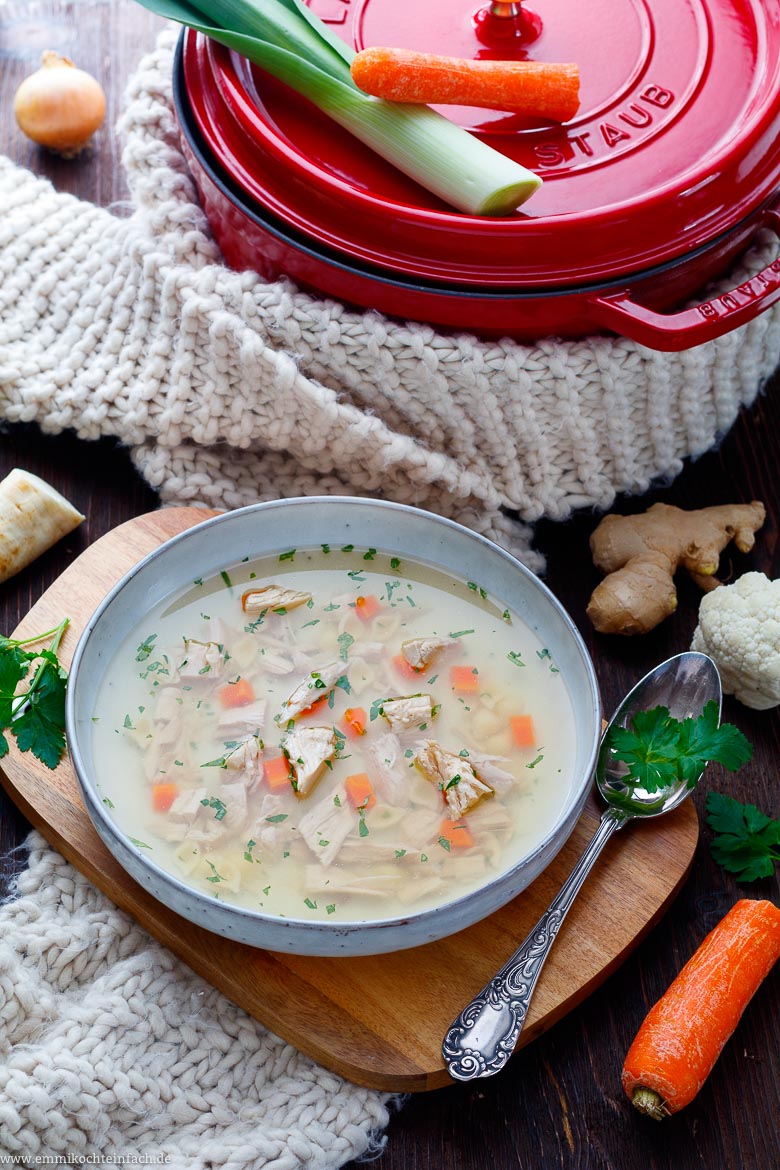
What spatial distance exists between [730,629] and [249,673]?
24.1 inches

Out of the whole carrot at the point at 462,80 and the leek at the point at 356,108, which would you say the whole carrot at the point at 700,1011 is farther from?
the whole carrot at the point at 462,80

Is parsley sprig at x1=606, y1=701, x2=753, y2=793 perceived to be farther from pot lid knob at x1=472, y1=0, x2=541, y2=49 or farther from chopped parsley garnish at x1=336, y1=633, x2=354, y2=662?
pot lid knob at x1=472, y1=0, x2=541, y2=49

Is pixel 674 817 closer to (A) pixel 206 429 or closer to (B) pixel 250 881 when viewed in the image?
(B) pixel 250 881

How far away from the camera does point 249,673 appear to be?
1.45 meters

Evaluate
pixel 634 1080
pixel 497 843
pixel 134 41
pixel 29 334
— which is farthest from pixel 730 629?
pixel 134 41

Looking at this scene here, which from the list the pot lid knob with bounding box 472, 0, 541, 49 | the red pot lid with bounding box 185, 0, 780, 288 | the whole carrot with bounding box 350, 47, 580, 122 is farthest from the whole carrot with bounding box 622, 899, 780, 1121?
the pot lid knob with bounding box 472, 0, 541, 49

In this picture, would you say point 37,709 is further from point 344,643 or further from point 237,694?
point 344,643

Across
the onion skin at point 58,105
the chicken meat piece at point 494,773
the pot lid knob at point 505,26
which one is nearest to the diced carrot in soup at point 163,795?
the chicken meat piece at point 494,773

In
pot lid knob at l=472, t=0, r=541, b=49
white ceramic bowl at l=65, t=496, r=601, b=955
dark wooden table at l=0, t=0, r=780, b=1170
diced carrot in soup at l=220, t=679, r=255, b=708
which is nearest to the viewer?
white ceramic bowl at l=65, t=496, r=601, b=955

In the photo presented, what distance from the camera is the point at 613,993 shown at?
1.39 metres

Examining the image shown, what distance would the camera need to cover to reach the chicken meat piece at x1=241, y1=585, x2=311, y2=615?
1.50 metres

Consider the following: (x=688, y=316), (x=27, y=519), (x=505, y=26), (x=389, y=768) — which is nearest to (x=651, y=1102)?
(x=389, y=768)

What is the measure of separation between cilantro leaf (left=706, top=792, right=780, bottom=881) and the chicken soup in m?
0.24

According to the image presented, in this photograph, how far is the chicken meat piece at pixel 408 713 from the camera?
1392 mm
